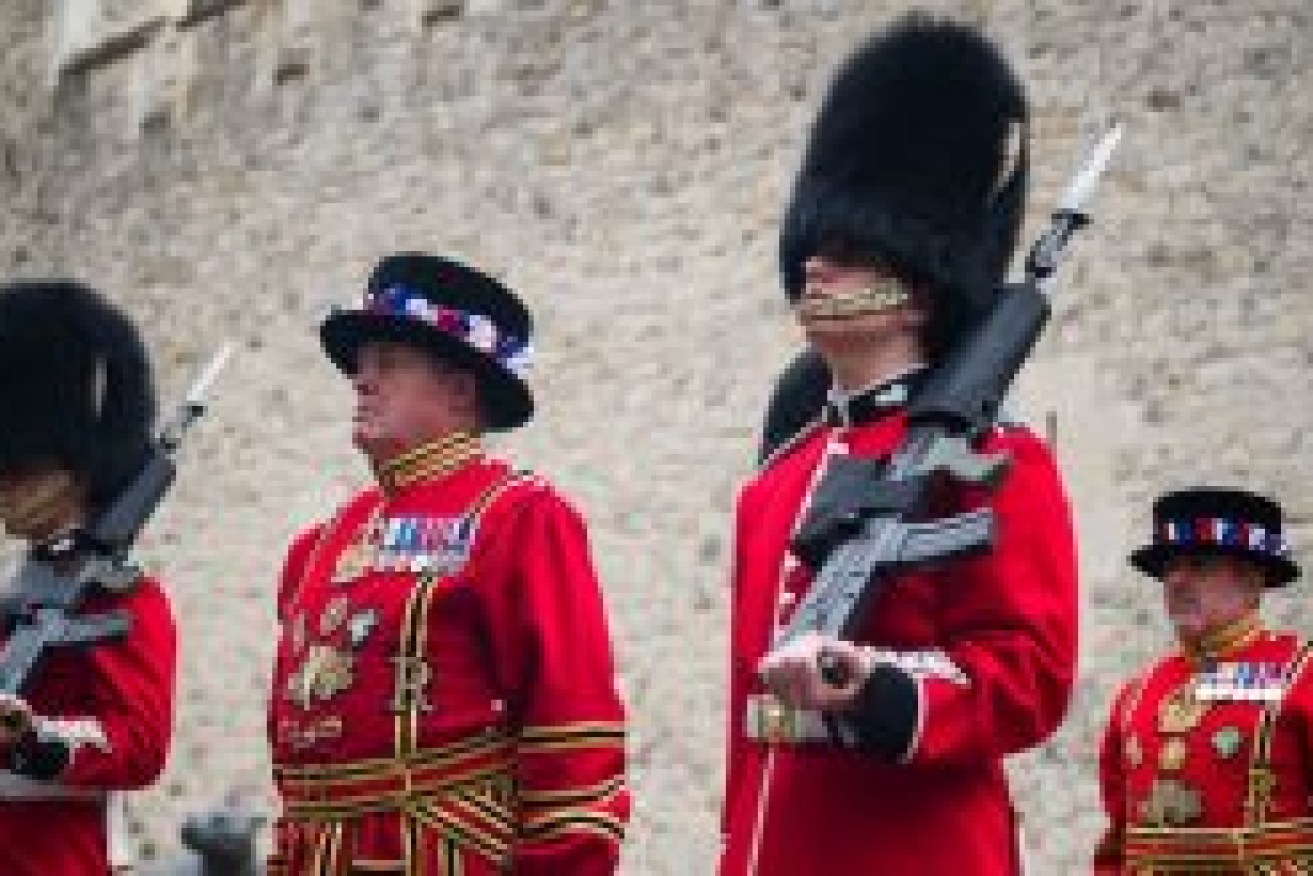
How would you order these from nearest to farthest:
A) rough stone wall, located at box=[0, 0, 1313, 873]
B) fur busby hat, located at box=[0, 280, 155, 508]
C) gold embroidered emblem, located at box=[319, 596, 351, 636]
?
gold embroidered emblem, located at box=[319, 596, 351, 636], fur busby hat, located at box=[0, 280, 155, 508], rough stone wall, located at box=[0, 0, 1313, 873]

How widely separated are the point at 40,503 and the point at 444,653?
170 cm

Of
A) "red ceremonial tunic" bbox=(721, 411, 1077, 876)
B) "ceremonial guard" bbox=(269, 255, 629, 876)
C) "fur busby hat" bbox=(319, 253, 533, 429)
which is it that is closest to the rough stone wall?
"fur busby hat" bbox=(319, 253, 533, 429)

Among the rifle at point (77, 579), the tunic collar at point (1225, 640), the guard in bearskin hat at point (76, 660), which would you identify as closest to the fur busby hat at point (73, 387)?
the guard in bearskin hat at point (76, 660)

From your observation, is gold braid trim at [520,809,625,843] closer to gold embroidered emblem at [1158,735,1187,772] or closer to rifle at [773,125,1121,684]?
rifle at [773,125,1121,684]

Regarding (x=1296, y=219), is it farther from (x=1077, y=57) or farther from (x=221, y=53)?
(x=221, y=53)

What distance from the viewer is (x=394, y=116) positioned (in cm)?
1229

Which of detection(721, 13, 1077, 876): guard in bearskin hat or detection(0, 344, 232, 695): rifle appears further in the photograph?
detection(0, 344, 232, 695): rifle

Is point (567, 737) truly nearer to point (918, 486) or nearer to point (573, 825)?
point (573, 825)

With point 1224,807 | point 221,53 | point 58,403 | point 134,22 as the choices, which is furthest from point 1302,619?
point 134,22

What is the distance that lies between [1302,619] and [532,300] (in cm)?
397

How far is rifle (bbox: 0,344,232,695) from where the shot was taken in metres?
4.94

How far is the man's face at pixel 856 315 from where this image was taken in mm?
3646

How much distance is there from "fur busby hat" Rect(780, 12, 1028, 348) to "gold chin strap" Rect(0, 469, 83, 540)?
1.90m

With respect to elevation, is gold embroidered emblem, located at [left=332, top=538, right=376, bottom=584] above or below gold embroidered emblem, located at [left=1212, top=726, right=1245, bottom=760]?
above
